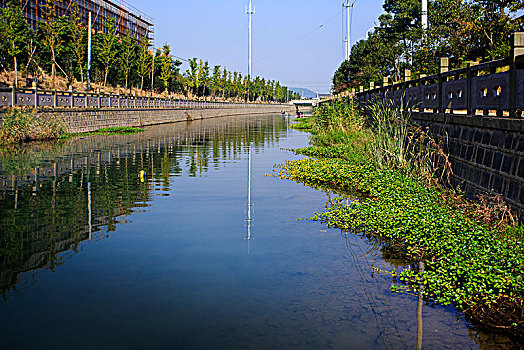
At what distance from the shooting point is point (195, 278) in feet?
22.2

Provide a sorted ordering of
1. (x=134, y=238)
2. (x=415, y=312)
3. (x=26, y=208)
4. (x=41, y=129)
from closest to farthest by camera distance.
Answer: (x=415, y=312) < (x=134, y=238) < (x=26, y=208) < (x=41, y=129)

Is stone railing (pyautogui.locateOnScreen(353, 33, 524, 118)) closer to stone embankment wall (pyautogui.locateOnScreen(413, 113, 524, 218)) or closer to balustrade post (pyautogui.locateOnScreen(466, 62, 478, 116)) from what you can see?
balustrade post (pyautogui.locateOnScreen(466, 62, 478, 116))

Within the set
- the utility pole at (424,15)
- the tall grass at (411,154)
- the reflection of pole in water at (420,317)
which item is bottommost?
the reflection of pole in water at (420,317)

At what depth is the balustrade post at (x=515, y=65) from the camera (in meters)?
8.57

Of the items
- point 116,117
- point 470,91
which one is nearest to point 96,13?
point 116,117

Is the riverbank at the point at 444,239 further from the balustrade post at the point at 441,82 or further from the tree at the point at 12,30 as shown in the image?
the tree at the point at 12,30

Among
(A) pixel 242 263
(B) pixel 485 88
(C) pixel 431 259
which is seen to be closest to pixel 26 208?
(A) pixel 242 263

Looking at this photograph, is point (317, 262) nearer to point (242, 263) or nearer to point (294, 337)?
point (242, 263)

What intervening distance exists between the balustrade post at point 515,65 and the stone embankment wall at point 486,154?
352mm

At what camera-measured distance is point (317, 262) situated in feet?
24.9

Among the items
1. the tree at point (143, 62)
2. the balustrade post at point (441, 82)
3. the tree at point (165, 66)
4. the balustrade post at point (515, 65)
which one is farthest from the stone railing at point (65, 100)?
the tree at point (165, 66)

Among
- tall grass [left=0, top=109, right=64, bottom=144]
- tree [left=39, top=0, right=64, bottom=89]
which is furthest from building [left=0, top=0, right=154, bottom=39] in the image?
tall grass [left=0, top=109, right=64, bottom=144]

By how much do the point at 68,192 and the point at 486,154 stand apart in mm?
8871

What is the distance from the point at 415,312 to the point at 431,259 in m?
1.46
